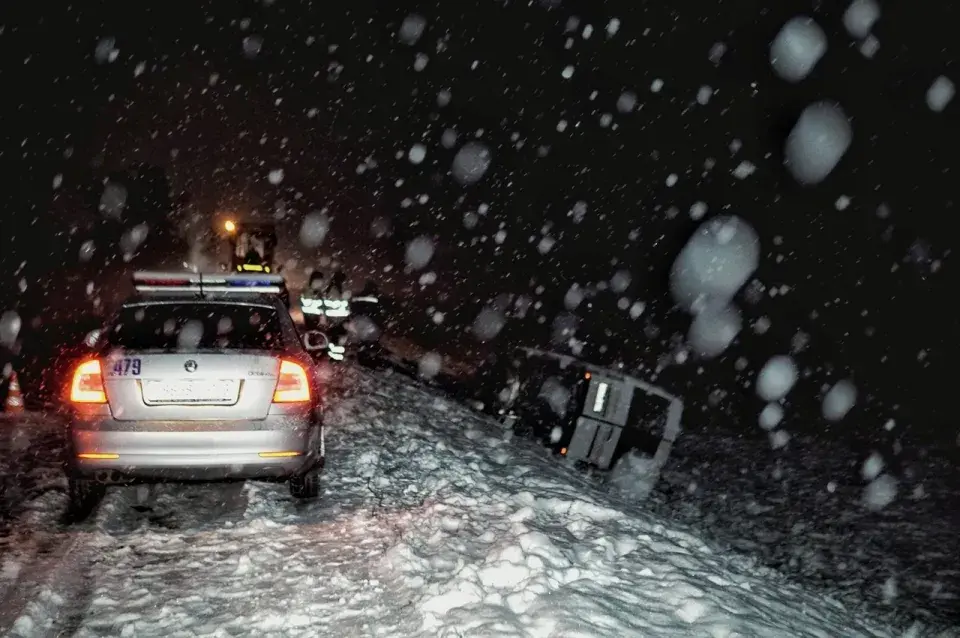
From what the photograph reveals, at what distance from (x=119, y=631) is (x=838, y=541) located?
6647 mm

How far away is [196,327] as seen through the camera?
5.96 meters

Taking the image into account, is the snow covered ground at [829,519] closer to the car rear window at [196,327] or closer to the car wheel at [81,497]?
the car rear window at [196,327]

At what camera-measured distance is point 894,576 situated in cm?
707

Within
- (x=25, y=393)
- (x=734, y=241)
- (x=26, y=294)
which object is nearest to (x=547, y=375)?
(x=25, y=393)

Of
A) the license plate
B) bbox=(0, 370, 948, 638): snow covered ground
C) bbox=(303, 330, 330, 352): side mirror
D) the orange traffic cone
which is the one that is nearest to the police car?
the license plate

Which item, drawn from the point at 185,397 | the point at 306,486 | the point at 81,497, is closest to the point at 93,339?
the point at 185,397

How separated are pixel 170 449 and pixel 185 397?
37 centimetres

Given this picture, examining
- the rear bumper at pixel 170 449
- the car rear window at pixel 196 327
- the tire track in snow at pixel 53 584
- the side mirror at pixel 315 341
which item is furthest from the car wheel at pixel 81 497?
the side mirror at pixel 315 341

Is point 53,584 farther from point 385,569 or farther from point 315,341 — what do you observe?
point 315,341

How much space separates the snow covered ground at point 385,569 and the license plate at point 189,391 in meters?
0.97

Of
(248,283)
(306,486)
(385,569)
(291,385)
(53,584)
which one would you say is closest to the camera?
(53,584)

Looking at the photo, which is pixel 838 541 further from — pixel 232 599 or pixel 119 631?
pixel 119 631

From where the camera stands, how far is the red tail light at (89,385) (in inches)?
222

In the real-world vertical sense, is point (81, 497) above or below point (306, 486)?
below
